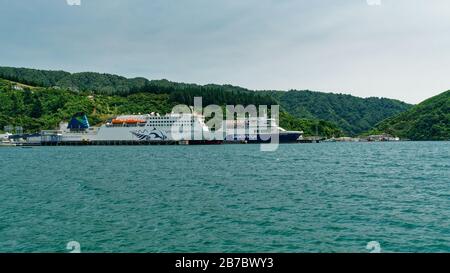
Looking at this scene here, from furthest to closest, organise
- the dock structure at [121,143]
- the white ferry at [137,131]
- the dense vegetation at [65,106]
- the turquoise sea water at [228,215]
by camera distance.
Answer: the dense vegetation at [65,106] < the white ferry at [137,131] < the dock structure at [121,143] < the turquoise sea water at [228,215]

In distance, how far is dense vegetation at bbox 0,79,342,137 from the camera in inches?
6629

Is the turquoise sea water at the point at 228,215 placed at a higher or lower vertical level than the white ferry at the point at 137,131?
lower

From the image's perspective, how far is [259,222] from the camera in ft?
55.0

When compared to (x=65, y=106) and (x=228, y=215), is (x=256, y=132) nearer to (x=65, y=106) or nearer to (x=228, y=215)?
(x=65, y=106)

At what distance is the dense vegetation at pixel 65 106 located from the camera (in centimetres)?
16838

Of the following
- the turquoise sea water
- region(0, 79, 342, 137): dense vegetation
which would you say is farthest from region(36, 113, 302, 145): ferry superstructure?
the turquoise sea water

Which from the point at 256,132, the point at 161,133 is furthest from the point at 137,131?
the point at 256,132

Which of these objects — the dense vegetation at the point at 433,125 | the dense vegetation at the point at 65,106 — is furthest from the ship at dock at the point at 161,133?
the dense vegetation at the point at 433,125

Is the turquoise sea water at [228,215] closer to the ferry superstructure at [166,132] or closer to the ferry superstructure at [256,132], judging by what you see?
the ferry superstructure at [166,132]

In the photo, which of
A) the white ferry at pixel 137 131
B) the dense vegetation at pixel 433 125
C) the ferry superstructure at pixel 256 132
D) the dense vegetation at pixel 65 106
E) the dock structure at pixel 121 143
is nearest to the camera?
the dock structure at pixel 121 143

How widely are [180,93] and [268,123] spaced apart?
2068 inches

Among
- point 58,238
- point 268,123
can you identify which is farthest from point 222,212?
point 268,123

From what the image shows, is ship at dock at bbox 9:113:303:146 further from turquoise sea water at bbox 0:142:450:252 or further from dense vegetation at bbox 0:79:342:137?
turquoise sea water at bbox 0:142:450:252
